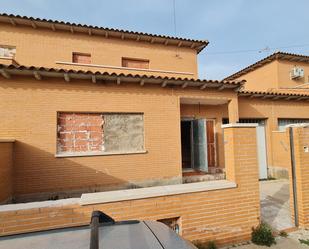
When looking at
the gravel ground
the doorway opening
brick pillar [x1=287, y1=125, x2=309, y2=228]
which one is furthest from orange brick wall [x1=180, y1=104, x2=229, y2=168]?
the gravel ground

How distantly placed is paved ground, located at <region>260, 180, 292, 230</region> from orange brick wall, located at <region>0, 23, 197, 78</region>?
20.7ft

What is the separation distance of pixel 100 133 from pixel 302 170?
18.5 ft

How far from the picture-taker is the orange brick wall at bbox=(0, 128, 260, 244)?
2.71 metres

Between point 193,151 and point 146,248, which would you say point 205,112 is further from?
point 146,248

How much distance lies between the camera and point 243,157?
3.83 meters

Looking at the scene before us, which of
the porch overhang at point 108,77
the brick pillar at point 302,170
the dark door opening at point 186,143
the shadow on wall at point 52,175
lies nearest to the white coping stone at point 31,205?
the shadow on wall at point 52,175

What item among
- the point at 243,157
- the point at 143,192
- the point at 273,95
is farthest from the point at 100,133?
the point at 273,95

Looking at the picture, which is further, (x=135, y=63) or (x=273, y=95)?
(x=135, y=63)

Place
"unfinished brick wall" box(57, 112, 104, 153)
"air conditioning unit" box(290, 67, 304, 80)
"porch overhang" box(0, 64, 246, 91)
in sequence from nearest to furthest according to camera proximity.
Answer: "porch overhang" box(0, 64, 246, 91) < "unfinished brick wall" box(57, 112, 104, 153) < "air conditioning unit" box(290, 67, 304, 80)

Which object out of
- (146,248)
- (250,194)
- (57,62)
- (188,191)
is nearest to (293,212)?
(250,194)

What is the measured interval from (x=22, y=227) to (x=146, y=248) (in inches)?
90.2

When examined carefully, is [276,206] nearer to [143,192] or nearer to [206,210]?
[206,210]

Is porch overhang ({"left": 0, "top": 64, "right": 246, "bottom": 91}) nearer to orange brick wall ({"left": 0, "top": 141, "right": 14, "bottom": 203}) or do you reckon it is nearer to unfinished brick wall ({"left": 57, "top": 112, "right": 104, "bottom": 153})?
unfinished brick wall ({"left": 57, "top": 112, "right": 104, "bottom": 153})

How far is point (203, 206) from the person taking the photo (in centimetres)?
345
